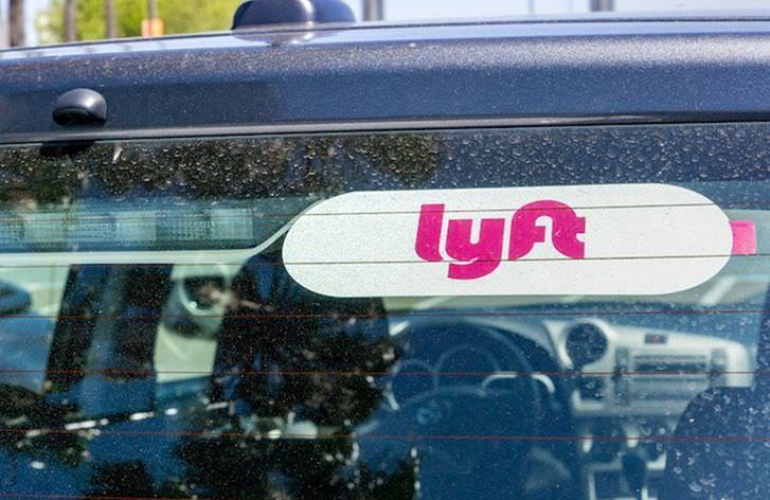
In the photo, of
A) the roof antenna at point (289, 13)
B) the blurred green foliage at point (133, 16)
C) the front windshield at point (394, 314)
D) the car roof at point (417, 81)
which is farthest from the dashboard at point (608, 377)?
the blurred green foliage at point (133, 16)

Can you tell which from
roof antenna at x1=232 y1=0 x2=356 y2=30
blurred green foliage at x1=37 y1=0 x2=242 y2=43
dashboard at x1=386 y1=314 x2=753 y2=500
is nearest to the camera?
dashboard at x1=386 y1=314 x2=753 y2=500

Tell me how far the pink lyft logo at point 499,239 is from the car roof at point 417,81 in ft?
0.41

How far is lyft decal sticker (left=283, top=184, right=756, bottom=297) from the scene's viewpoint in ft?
5.16

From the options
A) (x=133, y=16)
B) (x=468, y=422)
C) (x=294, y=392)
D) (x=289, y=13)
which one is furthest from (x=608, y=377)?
(x=133, y=16)

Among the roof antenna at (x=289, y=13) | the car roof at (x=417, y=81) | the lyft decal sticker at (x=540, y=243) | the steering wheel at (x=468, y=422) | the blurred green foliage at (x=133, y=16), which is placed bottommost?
the blurred green foliage at (x=133, y=16)

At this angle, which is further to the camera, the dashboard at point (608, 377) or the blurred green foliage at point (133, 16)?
the blurred green foliage at point (133, 16)

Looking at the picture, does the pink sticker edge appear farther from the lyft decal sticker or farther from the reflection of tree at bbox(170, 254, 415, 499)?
the reflection of tree at bbox(170, 254, 415, 499)

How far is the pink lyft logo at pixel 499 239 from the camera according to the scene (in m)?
1.58

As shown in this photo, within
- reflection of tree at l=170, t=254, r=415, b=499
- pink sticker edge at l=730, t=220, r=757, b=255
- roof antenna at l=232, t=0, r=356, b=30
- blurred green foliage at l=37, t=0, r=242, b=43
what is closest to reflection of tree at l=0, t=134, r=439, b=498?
reflection of tree at l=170, t=254, r=415, b=499

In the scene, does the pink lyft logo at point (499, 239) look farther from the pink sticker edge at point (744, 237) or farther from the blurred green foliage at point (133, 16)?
the blurred green foliage at point (133, 16)

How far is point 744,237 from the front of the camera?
1571 millimetres

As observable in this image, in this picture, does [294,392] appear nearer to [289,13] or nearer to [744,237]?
[744,237]

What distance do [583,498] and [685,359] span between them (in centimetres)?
22

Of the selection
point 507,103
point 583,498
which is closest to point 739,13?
point 507,103
